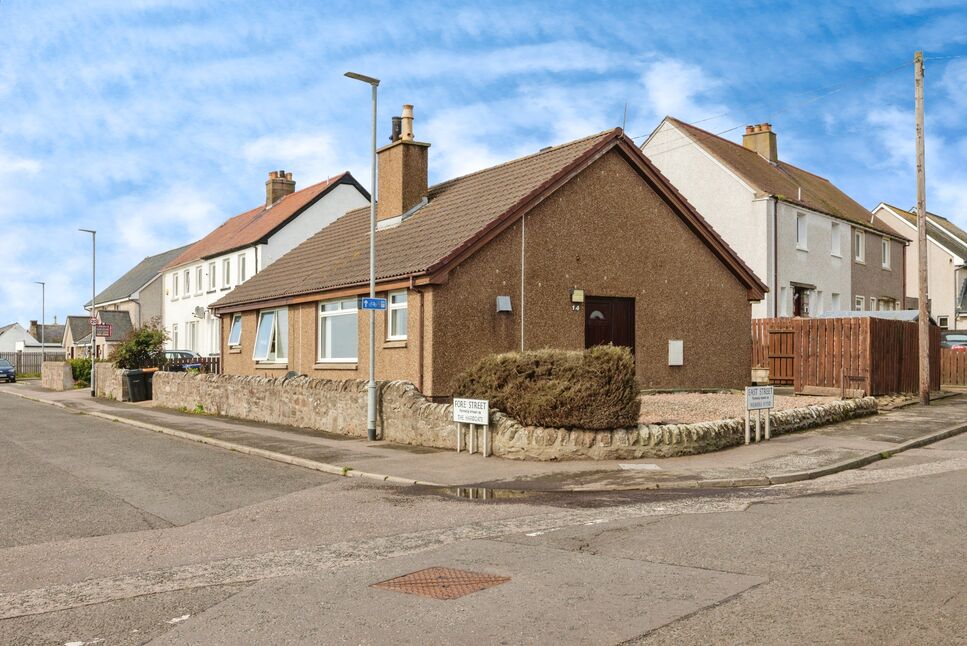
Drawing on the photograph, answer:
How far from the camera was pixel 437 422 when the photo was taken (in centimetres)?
1530

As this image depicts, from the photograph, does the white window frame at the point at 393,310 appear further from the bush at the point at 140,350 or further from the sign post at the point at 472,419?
the bush at the point at 140,350

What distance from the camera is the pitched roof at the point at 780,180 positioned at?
3409cm

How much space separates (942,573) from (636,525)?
289 cm

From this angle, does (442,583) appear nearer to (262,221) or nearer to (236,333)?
(236,333)

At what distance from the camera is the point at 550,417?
13.6 meters

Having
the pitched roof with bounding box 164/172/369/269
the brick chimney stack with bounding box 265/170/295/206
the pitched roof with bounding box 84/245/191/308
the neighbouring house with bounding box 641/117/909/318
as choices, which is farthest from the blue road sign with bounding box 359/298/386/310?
the pitched roof with bounding box 84/245/191/308

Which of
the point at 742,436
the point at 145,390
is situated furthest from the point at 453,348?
the point at 145,390

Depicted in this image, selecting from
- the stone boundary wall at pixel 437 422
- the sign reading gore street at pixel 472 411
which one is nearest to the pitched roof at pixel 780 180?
the stone boundary wall at pixel 437 422

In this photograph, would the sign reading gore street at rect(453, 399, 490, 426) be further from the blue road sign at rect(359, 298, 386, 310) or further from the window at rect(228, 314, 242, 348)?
the window at rect(228, 314, 242, 348)

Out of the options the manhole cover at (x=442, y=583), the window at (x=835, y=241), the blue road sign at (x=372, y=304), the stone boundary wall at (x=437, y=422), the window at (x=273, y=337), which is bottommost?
the manhole cover at (x=442, y=583)

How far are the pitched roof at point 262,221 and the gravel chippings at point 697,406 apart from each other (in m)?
27.3

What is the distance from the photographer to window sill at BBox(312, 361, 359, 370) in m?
21.3

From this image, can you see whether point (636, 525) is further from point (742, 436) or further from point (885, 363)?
point (885, 363)

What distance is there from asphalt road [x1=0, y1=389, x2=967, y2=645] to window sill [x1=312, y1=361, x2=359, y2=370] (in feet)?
29.2
